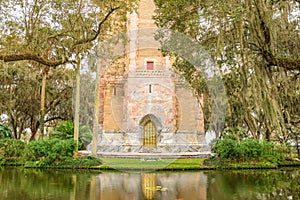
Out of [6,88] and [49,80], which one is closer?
[6,88]

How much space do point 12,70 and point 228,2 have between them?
16.9m

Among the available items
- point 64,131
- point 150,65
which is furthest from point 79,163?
point 150,65

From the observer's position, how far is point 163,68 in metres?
20.6

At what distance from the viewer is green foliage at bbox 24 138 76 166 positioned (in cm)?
1282

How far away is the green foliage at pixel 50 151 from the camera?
12.8 metres

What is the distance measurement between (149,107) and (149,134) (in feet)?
6.34

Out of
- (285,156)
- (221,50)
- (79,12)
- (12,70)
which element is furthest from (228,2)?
(12,70)

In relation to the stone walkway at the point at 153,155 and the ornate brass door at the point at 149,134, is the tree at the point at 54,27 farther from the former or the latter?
the ornate brass door at the point at 149,134

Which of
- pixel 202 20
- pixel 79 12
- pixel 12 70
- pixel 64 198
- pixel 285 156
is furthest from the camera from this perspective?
pixel 12 70

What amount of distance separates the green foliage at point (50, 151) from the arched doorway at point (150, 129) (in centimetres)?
768

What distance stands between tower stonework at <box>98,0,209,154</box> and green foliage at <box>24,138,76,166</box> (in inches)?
234

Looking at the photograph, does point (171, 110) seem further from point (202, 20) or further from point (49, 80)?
point (202, 20)

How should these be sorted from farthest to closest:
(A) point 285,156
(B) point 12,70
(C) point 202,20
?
(B) point 12,70
(A) point 285,156
(C) point 202,20

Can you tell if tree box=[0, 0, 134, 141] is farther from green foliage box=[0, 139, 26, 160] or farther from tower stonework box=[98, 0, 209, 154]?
tower stonework box=[98, 0, 209, 154]
